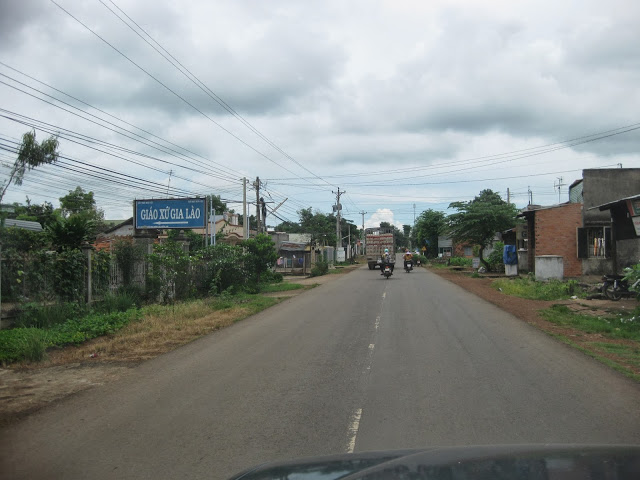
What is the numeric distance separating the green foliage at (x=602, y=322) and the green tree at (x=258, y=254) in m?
14.5

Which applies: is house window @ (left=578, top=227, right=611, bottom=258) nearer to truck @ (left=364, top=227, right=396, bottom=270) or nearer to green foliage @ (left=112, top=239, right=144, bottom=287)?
truck @ (left=364, top=227, right=396, bottom=270)

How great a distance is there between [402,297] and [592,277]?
11706mm

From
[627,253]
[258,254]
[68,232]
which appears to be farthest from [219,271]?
[627,253]

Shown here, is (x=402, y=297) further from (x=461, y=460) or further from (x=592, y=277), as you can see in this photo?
(x=461, y=460)

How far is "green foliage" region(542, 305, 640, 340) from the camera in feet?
36.0

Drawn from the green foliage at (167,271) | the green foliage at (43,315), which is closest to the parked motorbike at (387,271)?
the green foliage at (167,271)

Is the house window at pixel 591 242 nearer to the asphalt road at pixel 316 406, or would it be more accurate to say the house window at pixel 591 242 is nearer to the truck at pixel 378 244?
the asphalt road at pixel 316 406

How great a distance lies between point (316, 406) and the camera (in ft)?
19.2

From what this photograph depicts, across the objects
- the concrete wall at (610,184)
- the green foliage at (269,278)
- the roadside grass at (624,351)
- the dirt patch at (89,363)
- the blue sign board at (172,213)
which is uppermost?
the concrete wall at (610,184)

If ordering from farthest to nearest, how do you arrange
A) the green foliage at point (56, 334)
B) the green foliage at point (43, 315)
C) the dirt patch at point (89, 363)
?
the green foliage at point (43, 315) < the green foliage at point (56, 334) < the dirt patch at point (89, 363)

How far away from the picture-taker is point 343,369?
7.67 meters

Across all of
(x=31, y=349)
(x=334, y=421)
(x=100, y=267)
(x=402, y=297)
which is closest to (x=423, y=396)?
(x=334, y=421)

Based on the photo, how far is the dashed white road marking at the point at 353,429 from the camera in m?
4.53

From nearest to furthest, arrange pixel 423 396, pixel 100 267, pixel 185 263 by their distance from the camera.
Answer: pixel 423 396, pixel 100 267, pixel 185 263
